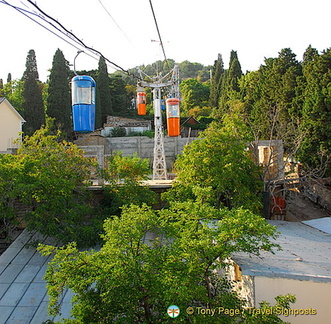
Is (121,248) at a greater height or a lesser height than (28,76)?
lesser

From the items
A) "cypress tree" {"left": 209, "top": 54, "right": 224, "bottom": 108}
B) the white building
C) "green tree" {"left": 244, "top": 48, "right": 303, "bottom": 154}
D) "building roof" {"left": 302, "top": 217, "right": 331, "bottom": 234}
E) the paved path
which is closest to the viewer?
the paved path

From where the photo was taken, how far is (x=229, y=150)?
9297 mm

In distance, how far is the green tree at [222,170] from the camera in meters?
9.09

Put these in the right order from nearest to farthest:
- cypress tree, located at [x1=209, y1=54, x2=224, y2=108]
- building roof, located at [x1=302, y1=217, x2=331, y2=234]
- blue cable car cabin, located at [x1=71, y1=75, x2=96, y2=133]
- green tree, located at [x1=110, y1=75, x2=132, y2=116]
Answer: blue cable car cabin, located at [x1=71, y1=75, x2=96, y2=133]
building roof, located at [x1=302, y1=217, x2=331, y2=234]
green tree, located at [x1=110, y1=75, x2=132, y2=116]
cypress tree, located at [x1=209, y1=54, x2=224, y2=108]

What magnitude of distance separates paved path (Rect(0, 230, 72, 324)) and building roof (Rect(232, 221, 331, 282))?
3907 mm

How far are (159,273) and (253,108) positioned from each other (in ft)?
73.6

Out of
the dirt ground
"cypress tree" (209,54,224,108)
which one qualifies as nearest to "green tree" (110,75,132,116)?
"cypress tree" (209,54,224,108)

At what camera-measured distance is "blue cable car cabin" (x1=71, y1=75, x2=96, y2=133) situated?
522cm

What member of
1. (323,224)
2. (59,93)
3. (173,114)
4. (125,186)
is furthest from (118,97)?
(323,224)

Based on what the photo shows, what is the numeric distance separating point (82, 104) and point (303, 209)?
15.1 metres

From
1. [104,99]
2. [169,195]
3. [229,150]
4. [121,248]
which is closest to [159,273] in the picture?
[121,248]

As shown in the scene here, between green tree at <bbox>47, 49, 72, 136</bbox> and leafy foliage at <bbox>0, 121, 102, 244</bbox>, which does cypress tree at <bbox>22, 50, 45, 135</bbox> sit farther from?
leafy foliage at <bbox>0, 121, 102, 244</bbox>

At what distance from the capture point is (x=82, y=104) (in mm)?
5234

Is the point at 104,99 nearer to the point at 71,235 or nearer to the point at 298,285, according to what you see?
the point at 71,235
